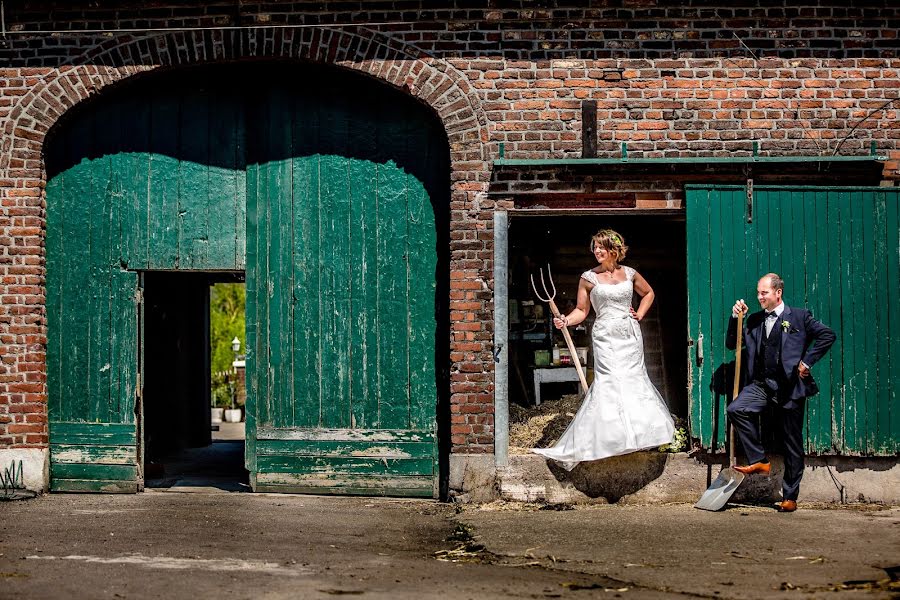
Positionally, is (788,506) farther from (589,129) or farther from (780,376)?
(589,129)

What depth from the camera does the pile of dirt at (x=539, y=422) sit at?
899 cm

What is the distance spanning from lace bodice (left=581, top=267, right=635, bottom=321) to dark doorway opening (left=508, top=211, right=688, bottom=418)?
3.92 feet

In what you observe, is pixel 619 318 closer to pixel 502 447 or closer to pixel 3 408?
pixel 502 447

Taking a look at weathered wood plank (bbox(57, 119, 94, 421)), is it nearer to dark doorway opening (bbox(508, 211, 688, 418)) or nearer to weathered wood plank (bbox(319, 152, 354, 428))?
weathered wood plank (bbox(319, 152, 354, 428))

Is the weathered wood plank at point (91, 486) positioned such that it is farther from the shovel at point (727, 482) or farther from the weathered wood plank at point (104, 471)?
the shovel at point (727, 482)

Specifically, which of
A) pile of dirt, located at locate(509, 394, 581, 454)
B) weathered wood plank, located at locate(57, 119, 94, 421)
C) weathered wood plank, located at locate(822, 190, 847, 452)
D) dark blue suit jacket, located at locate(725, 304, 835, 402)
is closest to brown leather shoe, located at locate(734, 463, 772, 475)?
dark blue suit jacket, located at locate(725, 304, 835, 402)

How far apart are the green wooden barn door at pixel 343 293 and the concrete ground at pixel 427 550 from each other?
1.34 ft

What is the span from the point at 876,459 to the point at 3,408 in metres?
7.35

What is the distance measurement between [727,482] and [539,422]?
1.80 metres

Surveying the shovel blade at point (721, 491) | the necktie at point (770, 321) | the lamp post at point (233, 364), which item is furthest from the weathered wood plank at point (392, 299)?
the lamp post at point (233, 364)

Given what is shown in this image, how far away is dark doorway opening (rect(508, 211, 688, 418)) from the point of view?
9.80 meters

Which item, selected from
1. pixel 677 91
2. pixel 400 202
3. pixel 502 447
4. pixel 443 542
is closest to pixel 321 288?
pixel 400 202

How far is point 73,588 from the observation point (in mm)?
5699

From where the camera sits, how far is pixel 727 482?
8.24 metres
